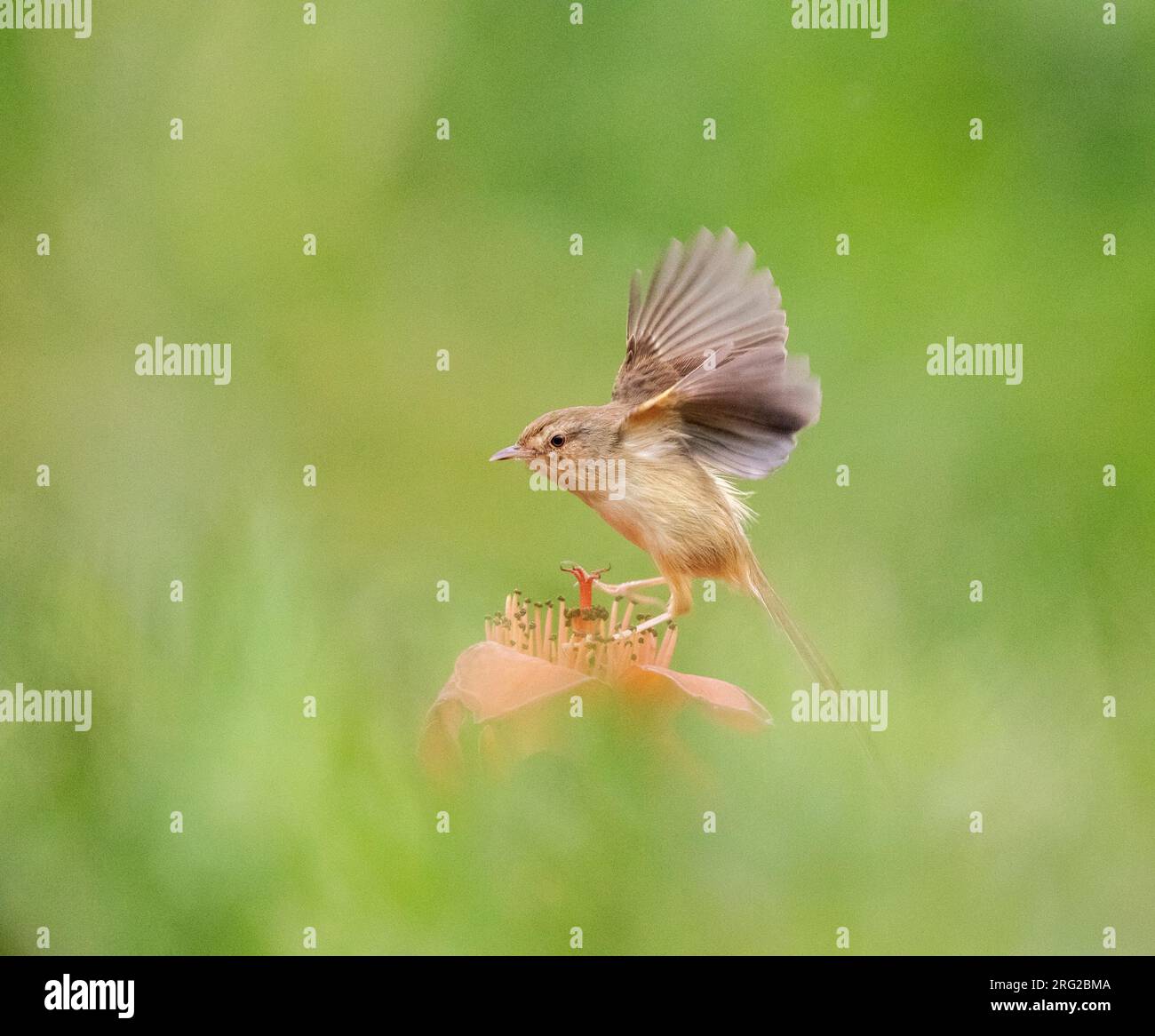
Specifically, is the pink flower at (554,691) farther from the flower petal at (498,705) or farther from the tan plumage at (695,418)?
the tan plumage at (695,418)

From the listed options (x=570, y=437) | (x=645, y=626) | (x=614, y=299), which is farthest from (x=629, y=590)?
(x=614, y=299)

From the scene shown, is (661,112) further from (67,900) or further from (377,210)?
(67,900)

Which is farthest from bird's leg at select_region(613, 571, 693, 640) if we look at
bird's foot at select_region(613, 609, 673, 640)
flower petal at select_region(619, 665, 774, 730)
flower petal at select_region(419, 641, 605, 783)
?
flower petal at select_region(419, 641, 605, 783)

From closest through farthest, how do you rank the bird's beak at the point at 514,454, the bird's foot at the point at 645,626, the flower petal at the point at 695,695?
the flower petal at the point at 695,695, the bird's foot at the point at 645,626, the bird's beak at the point at 514,454

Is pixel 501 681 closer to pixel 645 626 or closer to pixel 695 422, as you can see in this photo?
pixel 645 626

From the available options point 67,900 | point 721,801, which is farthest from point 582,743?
point 67,900

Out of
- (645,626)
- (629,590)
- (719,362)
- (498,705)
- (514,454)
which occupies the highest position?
(719,362)

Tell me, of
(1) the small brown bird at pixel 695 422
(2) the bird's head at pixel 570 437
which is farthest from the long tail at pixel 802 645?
(2) the bird's head at pixel 570 437
